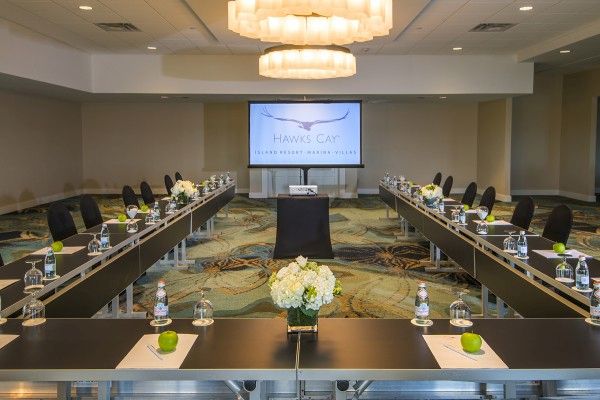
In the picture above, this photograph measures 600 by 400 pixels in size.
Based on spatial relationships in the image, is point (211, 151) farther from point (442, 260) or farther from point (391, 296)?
point (391, 296)

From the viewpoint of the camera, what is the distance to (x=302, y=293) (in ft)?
7.84

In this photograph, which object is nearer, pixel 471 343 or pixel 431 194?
pixel 471 343

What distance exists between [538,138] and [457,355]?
14.0 meters

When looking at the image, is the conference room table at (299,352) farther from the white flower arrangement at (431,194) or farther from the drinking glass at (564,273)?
the white flower arrangement at (431,194)

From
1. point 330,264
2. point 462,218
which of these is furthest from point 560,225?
point 330,264

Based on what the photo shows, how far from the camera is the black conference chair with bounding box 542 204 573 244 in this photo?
16.8 feet

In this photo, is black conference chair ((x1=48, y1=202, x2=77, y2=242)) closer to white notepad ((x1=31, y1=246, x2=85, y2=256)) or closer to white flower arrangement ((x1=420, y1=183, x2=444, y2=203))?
white notepad ((x1=31, y1=246, x2=85, y2=256))

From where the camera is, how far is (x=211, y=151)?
52.3 ft

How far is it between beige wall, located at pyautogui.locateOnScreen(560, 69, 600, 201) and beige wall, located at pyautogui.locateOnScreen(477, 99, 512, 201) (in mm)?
1779

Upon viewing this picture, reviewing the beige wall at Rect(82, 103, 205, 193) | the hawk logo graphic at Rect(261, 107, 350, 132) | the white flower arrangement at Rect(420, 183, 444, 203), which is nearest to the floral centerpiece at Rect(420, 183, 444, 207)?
the white flower arrangement at Rect(420, 183, 444, 203)

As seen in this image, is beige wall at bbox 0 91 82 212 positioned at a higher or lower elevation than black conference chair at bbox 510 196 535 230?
higher

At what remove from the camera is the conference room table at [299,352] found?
6.85 feet

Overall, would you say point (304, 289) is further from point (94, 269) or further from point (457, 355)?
point (94, 269)

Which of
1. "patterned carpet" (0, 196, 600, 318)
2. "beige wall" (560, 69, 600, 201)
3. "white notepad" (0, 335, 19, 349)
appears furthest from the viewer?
"beige wall" (560, 69, 600, 201)
